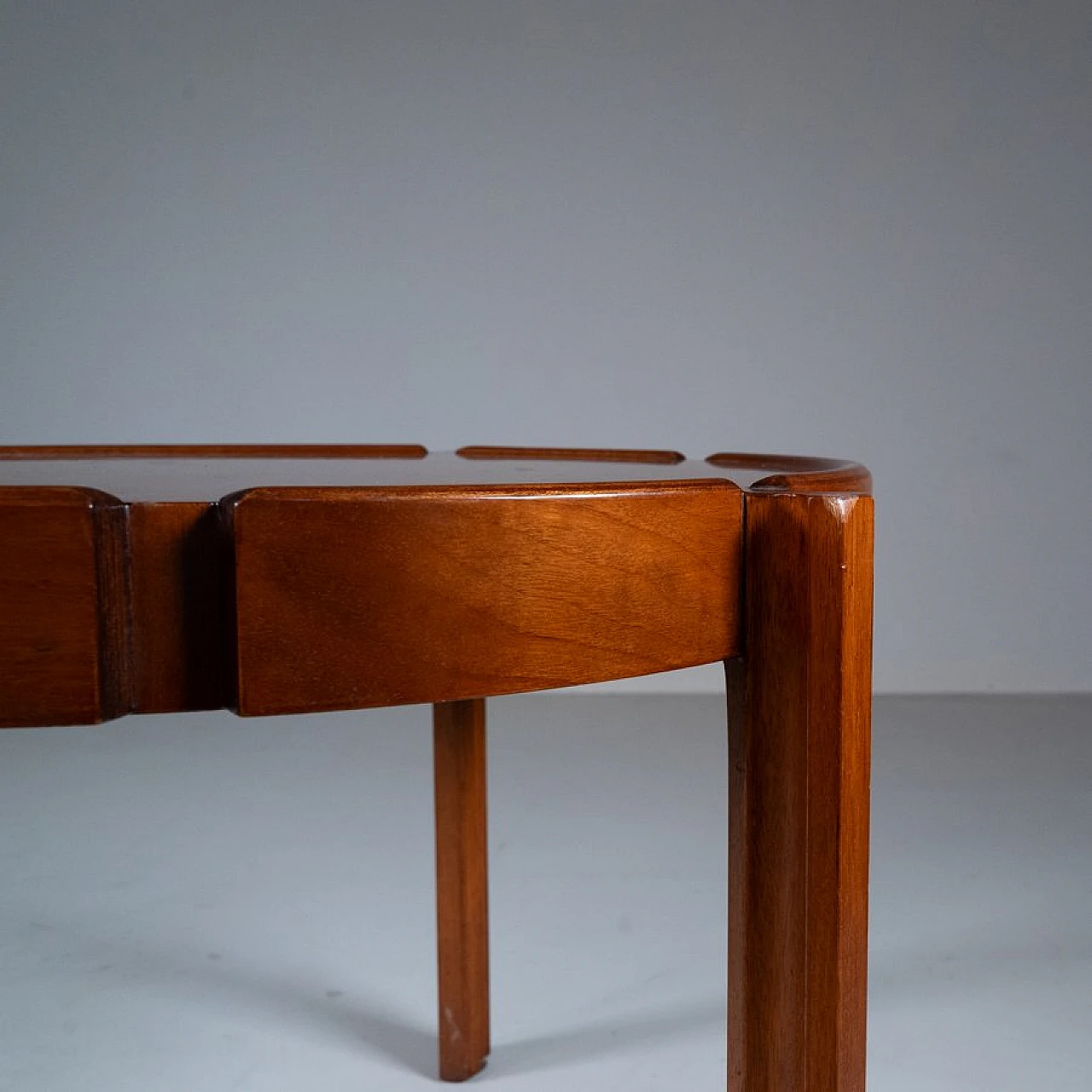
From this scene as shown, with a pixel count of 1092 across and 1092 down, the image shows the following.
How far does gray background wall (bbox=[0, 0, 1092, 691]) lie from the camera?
2.35m

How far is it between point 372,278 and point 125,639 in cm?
214

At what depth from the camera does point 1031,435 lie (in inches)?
94.7

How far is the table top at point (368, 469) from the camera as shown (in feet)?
1.42

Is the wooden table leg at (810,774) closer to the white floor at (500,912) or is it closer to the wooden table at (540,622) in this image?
the wooden table at (540,622)


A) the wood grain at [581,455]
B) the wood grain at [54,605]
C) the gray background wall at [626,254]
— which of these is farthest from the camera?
the gray background wall at [626,254]

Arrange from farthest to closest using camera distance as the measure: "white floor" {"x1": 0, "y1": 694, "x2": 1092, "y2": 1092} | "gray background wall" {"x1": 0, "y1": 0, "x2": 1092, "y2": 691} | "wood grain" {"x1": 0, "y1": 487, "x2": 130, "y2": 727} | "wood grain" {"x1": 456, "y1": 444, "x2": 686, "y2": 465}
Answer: "gray background wall" {"x1": 0, "y1": 0, "x2": 1092, "y2": 691} < "white floor" {"x1": 0, "y1": 694, "x2": 1092, "y2": 1092} < "wood grain" {"x1": 456, "y1": 444, "x2": 686, "y2": 465} < "wood grain" {"x1": 0, "y1": 487, "x2": 130, "y2": 727}

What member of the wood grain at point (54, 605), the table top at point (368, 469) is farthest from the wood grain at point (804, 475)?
the wood grain at point (54, 605)

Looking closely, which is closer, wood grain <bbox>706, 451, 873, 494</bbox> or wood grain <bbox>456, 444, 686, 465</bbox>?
wood grain <bbox>706, 451, 873, 494</bbox>

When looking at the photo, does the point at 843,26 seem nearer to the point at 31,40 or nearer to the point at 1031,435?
the point at 1031,435

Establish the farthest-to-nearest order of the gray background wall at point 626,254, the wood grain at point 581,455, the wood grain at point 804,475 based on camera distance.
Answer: the gray background wall at point 626,254 → the wood grain at point 581,455 → the wood grain at point 804,475

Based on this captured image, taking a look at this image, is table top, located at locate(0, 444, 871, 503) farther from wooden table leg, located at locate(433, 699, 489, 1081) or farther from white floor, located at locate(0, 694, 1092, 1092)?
white floor, located at locate(0, 694, 1092, 1092)

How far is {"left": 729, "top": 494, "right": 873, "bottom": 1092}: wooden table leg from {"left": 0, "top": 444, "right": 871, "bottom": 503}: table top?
0.02m

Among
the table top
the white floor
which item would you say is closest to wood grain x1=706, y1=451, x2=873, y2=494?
the table top

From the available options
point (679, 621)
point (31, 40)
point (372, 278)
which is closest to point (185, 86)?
point (31, 40)
